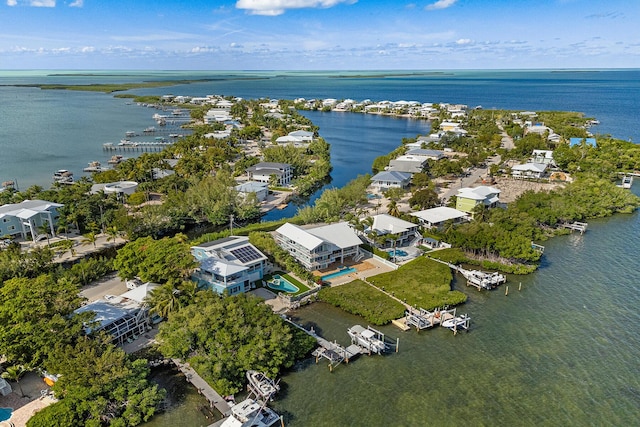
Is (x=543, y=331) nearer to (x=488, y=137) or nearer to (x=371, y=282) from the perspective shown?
(x=371, y=282)

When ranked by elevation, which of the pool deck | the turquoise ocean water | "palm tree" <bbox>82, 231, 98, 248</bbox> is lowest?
the turquoise ocean water

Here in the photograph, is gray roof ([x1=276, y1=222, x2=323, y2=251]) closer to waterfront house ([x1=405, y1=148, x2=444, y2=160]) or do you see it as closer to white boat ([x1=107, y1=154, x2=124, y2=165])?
waterfront house ([x1=405, y1=148, x2=444, y2=160])

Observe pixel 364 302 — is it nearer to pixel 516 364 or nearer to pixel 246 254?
pixel 246 254

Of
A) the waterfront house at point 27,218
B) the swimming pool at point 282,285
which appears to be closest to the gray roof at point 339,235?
the swimming pool at point 282,285

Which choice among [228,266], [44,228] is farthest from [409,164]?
[44,228]

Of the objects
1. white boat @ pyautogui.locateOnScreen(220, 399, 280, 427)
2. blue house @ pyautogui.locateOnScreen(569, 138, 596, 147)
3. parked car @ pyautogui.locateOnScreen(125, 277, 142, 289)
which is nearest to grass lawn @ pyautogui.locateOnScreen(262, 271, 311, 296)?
parked car @ pyautogui.locateOnScreen(125, 277, 142, 289)

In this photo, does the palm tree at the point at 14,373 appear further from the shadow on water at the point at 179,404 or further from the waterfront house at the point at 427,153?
the waterfront house at the point at 427,153

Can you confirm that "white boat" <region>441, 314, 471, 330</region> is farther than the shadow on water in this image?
Yes
